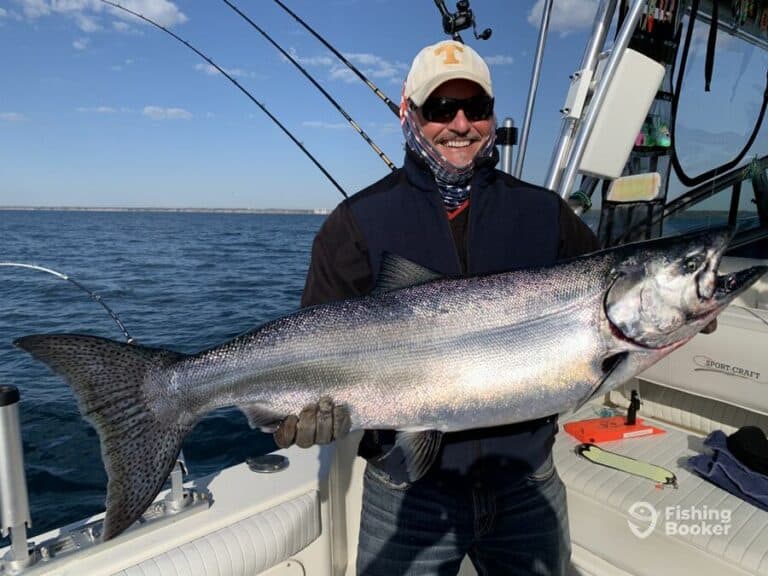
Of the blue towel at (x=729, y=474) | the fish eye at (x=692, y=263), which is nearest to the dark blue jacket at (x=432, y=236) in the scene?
the fish eye at (x=692, y=263)

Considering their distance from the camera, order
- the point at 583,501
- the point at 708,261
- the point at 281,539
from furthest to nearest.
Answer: the point at 583,501 → the point at 281,539 → the point at 708,261

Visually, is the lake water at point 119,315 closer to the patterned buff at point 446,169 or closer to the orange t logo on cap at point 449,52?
the patterned buff at point 446,169

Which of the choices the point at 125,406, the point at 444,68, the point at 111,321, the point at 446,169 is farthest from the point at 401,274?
the point at 111,321

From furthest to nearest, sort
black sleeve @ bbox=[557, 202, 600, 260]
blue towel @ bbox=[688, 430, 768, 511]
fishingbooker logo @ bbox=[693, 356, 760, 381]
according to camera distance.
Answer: fishingbooker logo @ bbox=[693, 356, 760, 381]
blue towel @ bbox=[688, 430, 768, 511]
black sleeve @ bbox=[557, 202, 600, 260]

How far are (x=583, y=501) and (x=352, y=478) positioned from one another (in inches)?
58.1

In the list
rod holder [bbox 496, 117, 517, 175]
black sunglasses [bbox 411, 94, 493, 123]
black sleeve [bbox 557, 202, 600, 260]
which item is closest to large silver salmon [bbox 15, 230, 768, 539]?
black sleeve [bbox 557, 202, 600, 260]

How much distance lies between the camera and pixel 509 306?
2.37m

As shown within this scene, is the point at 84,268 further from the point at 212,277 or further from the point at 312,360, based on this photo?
the point at 312,360

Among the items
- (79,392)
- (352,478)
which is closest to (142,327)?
(352,478)

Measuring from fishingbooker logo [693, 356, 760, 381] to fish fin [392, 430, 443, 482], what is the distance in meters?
2.88

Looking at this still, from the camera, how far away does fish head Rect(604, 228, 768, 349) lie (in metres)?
2.20

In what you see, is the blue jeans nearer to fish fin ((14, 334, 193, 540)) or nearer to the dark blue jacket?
the dark blue jacket

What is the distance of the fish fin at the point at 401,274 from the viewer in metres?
2.46

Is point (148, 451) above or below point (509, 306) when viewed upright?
below
